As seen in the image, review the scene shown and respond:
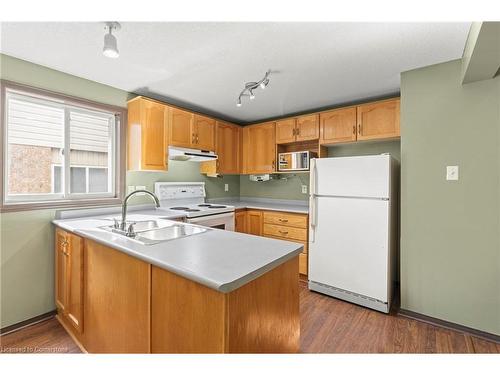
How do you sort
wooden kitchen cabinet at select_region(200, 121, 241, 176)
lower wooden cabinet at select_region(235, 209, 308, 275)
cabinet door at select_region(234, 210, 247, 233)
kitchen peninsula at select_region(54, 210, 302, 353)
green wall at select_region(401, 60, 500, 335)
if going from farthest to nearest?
wooden kitchen cabinet at select_region(200, 121, 241, 176) → cabinet door at select_region(234, 210, 247, 233) → lower wooden cabinet at select_region(235, 209, 308, 275) → green wall at select_region(401, 60, 500, 335) → kitchen peninsula at select_region(54, 210, 302, 353)

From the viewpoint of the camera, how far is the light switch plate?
2030mm

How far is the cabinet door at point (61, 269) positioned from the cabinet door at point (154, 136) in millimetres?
972

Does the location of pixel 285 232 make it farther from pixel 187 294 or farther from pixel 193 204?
pixel 187 294

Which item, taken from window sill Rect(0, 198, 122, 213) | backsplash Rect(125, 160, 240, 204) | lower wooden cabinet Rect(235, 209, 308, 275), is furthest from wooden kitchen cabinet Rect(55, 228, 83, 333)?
lower wooden cabinet Rect(235, 209, 308, 275)

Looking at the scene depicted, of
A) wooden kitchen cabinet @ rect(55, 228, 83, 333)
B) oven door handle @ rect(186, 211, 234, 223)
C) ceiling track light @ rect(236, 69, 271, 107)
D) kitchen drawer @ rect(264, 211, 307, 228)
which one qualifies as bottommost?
wooden kitchen cabinet @ rect(55, 228, 83, 333)

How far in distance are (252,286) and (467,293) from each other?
2.02m

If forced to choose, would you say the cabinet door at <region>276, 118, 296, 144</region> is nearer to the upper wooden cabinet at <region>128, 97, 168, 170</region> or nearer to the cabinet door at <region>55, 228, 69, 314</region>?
the upper wooden cabinet at <region>128, 97, 168, 170</region>

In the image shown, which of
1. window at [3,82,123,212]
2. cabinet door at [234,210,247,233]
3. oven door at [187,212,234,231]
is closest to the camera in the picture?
window at [3,82,123,212]

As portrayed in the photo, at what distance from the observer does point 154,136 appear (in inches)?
108

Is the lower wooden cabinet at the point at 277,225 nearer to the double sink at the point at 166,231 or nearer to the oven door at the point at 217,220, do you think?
the oven door at the point at 217,220

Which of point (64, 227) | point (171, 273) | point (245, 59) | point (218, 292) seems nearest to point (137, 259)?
point (171, 273)

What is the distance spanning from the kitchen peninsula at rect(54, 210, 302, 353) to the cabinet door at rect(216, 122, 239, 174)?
2.00 meters

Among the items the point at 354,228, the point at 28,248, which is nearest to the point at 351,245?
the point at 354,228

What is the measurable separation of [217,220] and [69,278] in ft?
4.86
